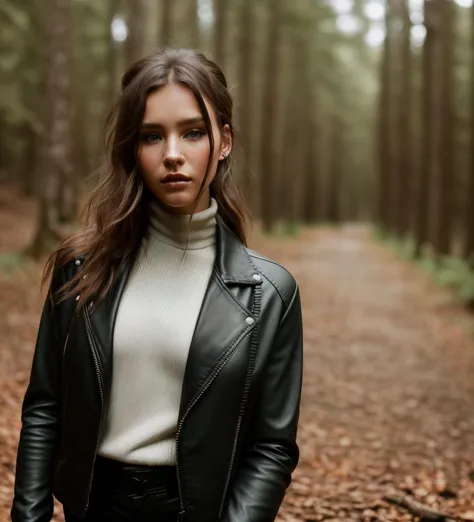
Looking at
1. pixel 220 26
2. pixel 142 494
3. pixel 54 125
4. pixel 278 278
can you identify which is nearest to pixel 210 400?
pixel 142 494

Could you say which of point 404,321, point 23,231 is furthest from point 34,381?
point 23,231

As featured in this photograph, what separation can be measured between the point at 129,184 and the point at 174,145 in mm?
266

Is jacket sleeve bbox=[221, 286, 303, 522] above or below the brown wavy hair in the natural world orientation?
below

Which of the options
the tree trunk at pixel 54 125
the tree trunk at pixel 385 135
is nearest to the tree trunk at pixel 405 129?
the tree trunk at pixel 385 135

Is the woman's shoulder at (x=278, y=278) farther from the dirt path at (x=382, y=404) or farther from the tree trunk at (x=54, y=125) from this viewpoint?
the tree trunk at (x=54, y=125)

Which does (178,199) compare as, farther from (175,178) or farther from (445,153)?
(445,153)

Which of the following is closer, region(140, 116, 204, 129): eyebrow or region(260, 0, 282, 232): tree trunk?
region(140, 116, 204, 129): eyebrow

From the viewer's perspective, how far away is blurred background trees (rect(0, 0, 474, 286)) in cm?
1343

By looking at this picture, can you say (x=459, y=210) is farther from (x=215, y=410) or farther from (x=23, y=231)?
(x=215, y=410)

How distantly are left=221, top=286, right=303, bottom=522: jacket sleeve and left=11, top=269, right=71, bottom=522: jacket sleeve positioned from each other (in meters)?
0.66

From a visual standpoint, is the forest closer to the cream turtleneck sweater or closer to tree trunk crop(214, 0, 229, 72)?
tree trunk crop(214, 0, 229, 72)

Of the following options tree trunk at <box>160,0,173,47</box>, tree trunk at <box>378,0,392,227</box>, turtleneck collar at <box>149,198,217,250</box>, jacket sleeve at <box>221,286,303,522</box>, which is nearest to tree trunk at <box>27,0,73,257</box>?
tree trunk at <box>160,0,173,47</box>

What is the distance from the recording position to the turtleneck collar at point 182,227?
2459mm

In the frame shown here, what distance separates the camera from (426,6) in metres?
17.6
